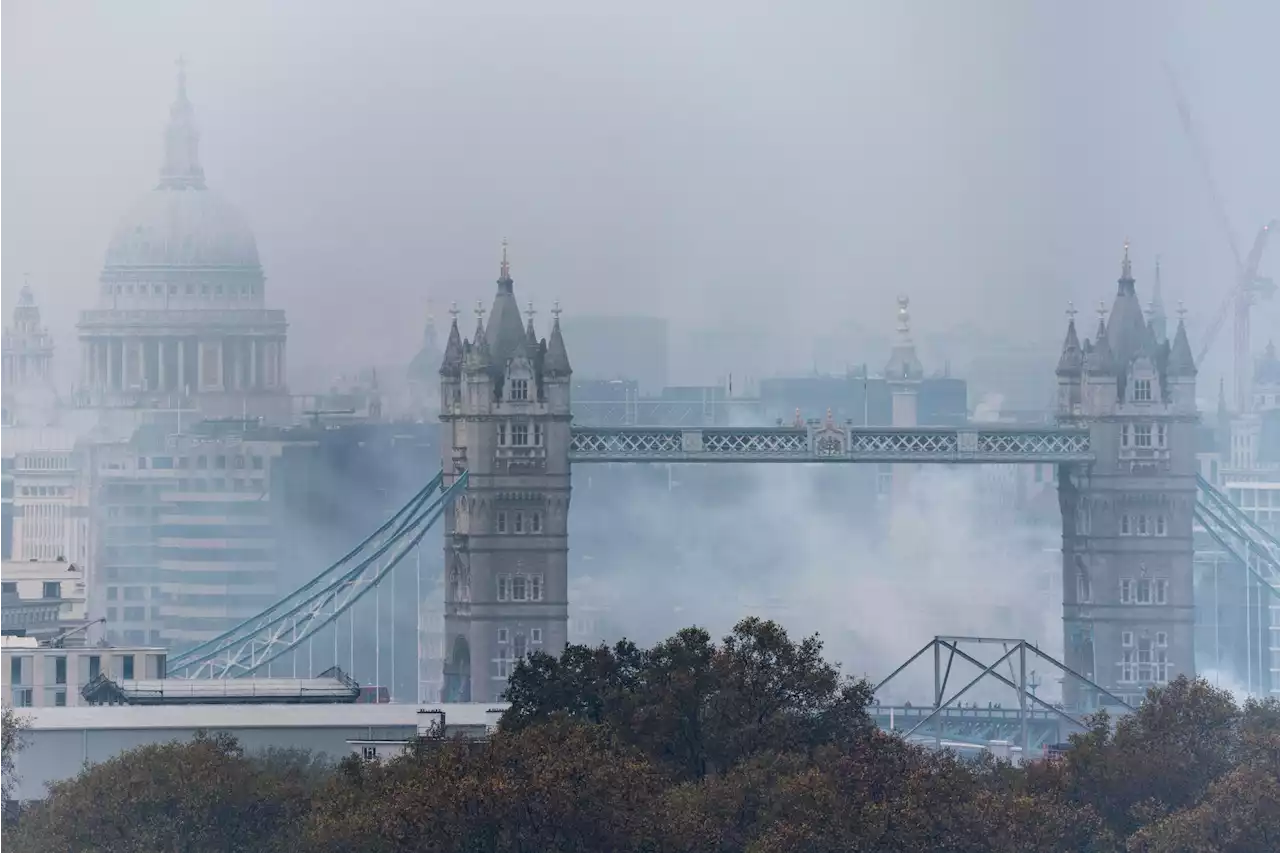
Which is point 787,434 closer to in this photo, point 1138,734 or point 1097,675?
point 1097,675

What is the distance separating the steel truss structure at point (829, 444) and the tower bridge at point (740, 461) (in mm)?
45

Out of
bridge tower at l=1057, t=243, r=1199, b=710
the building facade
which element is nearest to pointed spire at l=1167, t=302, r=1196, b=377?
bridge tower at l=1057, t=243, r=1199, b=710

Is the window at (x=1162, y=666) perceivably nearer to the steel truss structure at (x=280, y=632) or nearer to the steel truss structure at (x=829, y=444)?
the steel truss structure at (x=829, y=444)

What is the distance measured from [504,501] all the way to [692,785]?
58248 mm

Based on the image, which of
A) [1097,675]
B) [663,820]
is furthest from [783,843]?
[1097,675]

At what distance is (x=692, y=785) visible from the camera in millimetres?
124250

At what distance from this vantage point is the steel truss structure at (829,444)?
182750 millimetres

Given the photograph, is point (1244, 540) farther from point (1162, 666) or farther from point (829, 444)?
point (829, 444)

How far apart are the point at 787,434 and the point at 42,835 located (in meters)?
65.4

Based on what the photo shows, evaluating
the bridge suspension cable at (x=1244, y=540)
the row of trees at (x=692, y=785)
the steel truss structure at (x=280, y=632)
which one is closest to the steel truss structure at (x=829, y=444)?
the steel truss structure at (x=280, y=632)

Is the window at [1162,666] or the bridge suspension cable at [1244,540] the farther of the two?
the bridge suspension cable at [1244,540]

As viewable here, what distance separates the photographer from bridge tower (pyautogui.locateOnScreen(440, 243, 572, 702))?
18038cm

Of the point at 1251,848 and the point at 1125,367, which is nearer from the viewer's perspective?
the point at 1251,848

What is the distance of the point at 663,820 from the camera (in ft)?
383
